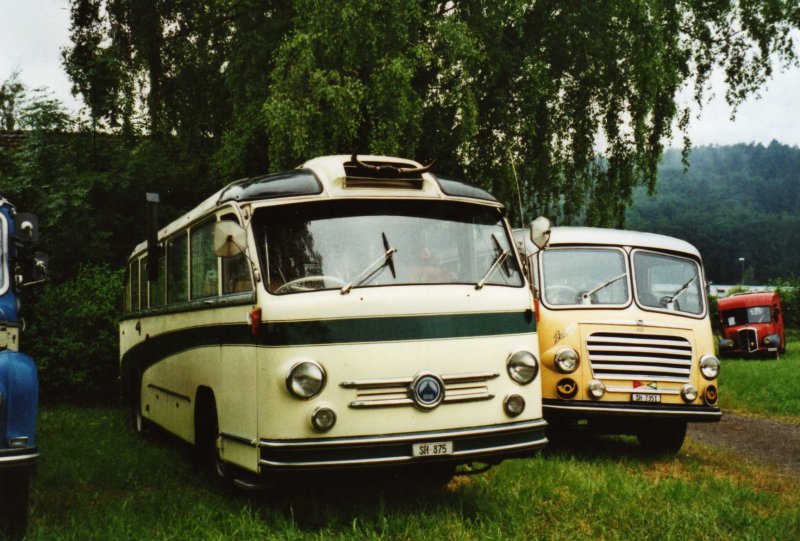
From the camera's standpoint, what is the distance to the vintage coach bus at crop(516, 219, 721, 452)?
29.6 feet

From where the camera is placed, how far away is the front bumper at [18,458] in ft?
17.6

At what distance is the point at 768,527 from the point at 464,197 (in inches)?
132

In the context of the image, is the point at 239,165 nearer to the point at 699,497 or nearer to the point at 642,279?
the point at 642,279

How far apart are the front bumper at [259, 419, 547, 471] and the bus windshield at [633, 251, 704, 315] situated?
3.95m

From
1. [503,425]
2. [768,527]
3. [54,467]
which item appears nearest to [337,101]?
[54,467]

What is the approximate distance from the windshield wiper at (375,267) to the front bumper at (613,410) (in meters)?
3.36

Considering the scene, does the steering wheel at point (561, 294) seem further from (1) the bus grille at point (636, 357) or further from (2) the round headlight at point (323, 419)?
(2) the round headlight at point (323, 419)

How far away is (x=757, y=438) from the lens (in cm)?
1241

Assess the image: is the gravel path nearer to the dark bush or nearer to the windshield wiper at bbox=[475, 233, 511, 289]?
the windshield wiper at bbox=[475, 233, 511, 289]

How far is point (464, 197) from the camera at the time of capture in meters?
6.91

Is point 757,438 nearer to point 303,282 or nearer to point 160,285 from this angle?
point 160,285

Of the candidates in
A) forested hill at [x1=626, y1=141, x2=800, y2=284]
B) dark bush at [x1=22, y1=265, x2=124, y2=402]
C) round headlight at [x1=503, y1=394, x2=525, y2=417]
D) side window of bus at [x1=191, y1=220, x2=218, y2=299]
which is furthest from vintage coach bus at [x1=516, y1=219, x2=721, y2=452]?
forested hill at [x1=626, y1=141, x2=800, y2=284]

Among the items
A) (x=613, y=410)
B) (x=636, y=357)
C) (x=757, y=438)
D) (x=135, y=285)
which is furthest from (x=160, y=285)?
(x=757, y=438)

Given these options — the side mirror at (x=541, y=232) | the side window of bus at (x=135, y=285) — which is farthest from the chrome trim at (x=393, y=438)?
the side window of bus at (x=135, y=285)
